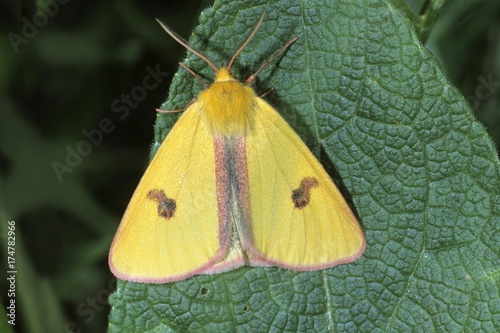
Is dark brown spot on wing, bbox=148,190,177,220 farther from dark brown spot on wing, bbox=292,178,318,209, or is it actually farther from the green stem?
the green stem

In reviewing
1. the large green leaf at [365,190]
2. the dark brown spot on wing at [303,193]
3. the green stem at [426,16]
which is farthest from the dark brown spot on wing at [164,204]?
the green stem at [426,16]

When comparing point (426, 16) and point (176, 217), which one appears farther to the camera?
point (426, 16)

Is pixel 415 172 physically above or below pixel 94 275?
above

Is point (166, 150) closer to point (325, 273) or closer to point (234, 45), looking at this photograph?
point (234, 45)

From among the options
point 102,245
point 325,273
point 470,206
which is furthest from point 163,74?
point 470,206

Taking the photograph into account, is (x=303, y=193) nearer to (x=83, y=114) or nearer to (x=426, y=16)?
(x=426, y=16)

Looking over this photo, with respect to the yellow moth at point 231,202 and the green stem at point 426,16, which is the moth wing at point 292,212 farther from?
the green stem at point 426,16

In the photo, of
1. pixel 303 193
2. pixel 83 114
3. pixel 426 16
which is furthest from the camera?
pixel 83 114

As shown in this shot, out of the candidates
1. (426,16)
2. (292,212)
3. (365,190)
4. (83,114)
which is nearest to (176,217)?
(292,212)
